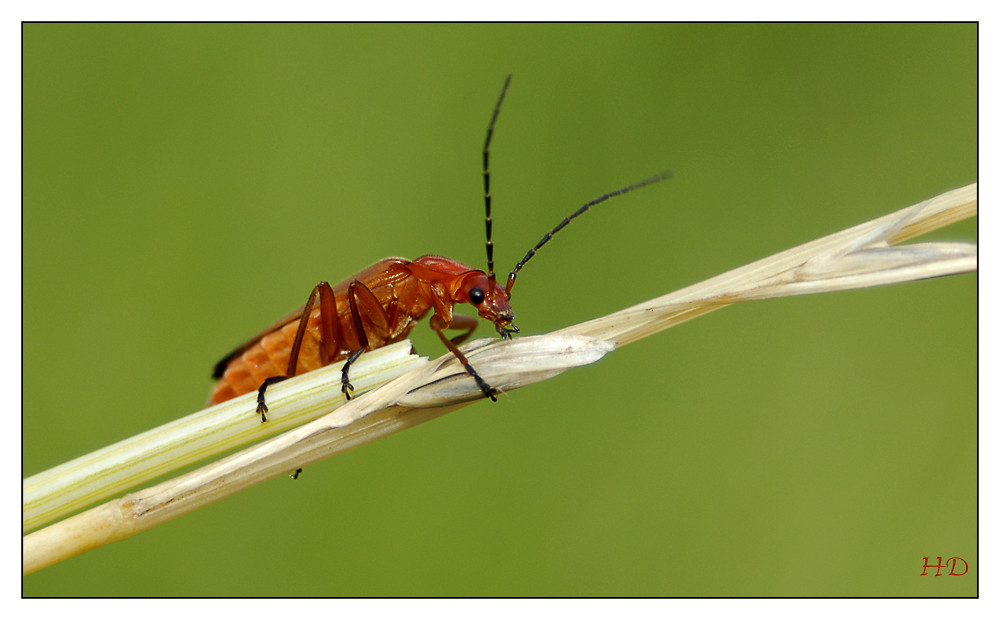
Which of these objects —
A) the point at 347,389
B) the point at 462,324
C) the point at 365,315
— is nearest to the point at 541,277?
the point at 462,324

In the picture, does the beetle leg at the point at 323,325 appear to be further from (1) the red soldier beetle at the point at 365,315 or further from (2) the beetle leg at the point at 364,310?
(2) the beetle leg at the point at 364,310

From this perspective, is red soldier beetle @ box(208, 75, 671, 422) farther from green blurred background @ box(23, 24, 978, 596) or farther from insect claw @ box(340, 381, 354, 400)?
insect claw @ box(340, 381, 354, 400)

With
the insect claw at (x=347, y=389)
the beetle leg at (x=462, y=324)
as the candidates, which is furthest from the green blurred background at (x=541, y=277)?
the insect claw at (x=347, y=389)

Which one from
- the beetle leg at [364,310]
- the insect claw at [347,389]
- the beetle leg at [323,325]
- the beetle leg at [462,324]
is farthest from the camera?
the beetle leg at [462,324]

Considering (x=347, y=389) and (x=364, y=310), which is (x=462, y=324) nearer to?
(x=364, y=310)

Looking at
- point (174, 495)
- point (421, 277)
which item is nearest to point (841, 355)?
point (421, 277)
